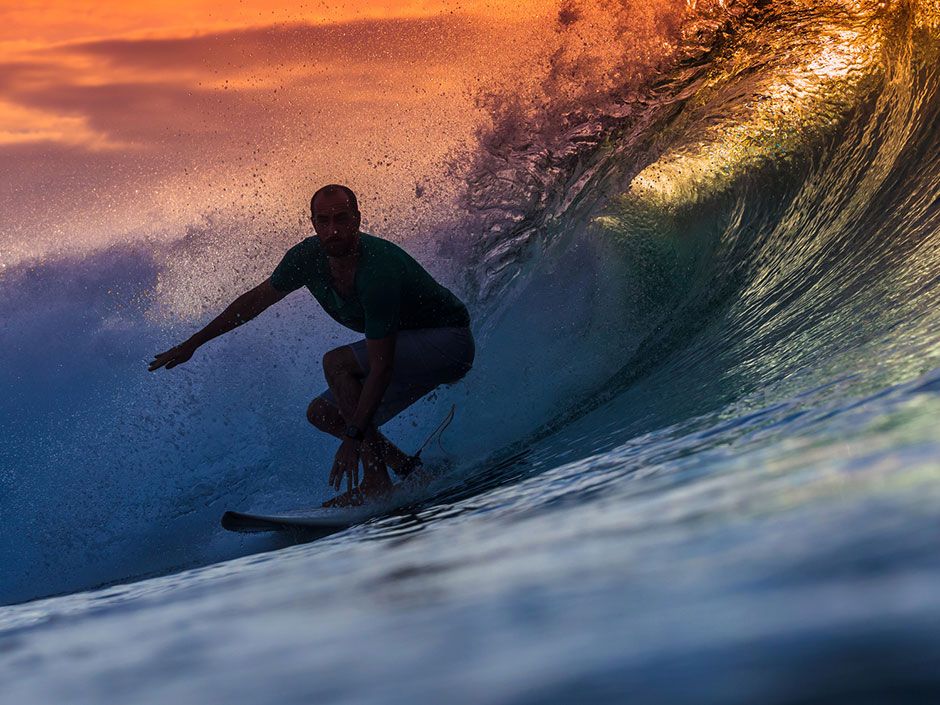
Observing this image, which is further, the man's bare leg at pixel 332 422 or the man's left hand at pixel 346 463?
the man's bare leg at pixel 332 422

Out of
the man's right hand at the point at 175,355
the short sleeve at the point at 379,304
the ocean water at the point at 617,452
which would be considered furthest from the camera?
the man's right hand at the point at 175,355

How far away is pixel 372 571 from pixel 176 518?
4.35 meters

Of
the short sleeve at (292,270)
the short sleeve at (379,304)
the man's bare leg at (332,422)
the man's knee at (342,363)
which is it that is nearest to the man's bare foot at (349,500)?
the man's bare leg at (332,422)

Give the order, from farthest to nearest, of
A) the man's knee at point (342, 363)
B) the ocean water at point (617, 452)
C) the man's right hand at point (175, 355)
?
1. the man's right hand at point (175, 355)
2. the man's knee at point (342, 363)
3. the ocean water at point (617, 452)

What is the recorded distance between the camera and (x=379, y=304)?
11.1ft

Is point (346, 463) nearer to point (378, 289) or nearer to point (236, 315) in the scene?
point (378, 289)

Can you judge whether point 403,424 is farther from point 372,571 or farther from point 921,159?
point 372,571

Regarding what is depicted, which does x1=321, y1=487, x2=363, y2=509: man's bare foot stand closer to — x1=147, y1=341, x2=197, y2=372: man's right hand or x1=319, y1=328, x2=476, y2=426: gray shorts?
x1=319, y1=328, x2=476, y2=426: gray shorts

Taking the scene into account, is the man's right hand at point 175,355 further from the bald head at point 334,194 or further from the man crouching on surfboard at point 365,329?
the bald head at point 334,194

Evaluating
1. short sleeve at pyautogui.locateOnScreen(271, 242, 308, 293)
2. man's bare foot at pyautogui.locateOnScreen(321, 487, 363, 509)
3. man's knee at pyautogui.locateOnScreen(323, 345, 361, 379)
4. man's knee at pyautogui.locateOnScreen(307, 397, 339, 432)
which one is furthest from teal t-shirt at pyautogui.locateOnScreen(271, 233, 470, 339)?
man's bare foot at pyautogui.locateOnScreen(321, 487, 363, 509)

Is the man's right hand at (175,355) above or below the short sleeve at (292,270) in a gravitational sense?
below

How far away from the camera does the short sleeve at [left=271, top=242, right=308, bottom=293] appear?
365 cm

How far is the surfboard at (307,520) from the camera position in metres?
3.21

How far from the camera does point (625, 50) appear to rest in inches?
305
